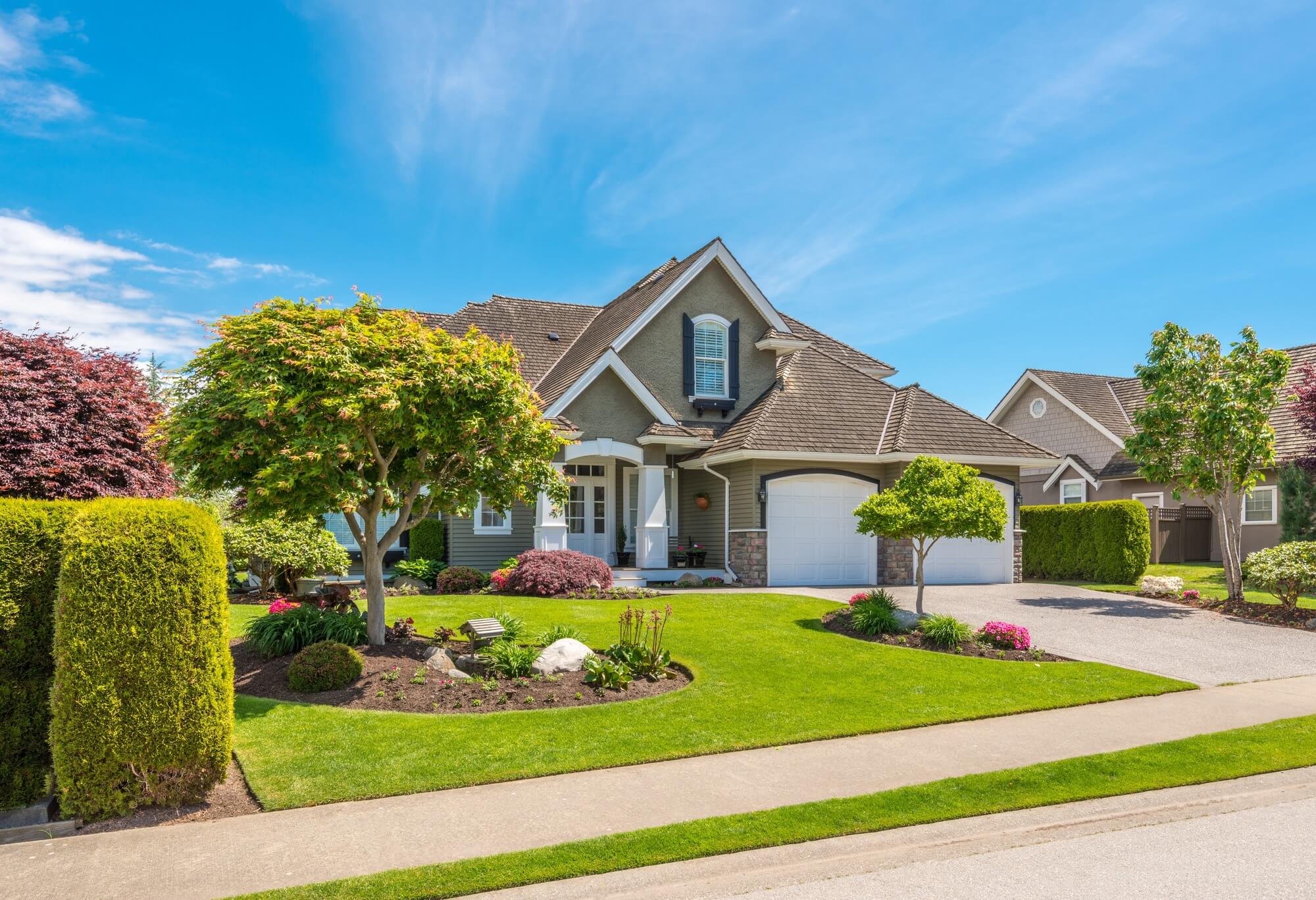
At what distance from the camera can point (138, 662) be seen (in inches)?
226

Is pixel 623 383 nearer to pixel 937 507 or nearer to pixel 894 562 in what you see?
pixel 894 562

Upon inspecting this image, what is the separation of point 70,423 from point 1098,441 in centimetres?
3062

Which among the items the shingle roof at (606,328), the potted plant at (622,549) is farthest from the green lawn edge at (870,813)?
the shingle roof at (606,328)

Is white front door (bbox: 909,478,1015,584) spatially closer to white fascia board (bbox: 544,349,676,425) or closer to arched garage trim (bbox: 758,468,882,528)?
arched garage trim (bbox: 758,468,882,528)

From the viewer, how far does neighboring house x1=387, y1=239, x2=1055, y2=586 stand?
774 inches

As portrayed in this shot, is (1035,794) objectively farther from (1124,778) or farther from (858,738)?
(858,738)

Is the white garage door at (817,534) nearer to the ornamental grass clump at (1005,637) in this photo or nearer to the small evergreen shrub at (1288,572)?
the ornamental grass clump at (1005,637)

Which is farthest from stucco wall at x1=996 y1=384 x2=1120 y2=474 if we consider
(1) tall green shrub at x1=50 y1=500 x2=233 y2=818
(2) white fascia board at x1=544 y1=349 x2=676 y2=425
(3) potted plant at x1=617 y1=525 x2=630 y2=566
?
(1) tall green shrub at x1=50 y1=500 x2=233 y2=818

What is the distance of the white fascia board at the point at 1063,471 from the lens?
96.9 ft

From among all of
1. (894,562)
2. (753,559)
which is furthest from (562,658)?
(894,562)

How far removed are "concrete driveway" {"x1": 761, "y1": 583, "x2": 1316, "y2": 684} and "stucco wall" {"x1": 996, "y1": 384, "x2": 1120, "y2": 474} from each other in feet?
41.1

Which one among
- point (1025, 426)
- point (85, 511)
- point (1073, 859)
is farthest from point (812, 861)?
point (1025, 426)

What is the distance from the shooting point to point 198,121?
12.8 m

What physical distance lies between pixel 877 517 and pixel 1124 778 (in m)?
6.86
